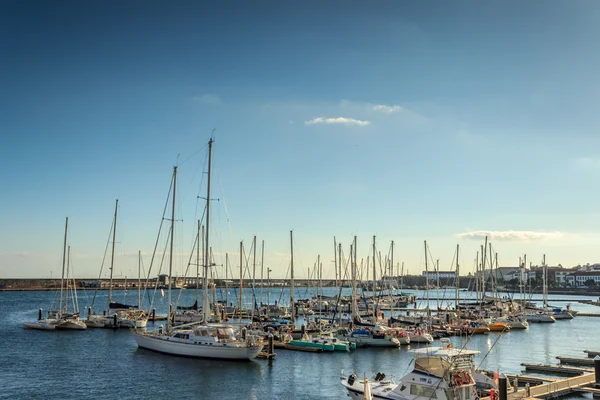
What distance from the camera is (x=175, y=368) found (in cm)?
4672

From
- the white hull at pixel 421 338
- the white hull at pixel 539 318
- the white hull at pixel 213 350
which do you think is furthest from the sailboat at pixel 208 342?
the white hull at pixel 539 318

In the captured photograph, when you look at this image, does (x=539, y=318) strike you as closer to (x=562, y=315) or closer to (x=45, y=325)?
(x=562, y=315)

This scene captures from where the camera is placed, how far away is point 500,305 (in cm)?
10631

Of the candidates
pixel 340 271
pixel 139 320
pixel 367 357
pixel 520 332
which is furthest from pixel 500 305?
pixel 139 320

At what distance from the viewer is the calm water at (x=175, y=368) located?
128ft

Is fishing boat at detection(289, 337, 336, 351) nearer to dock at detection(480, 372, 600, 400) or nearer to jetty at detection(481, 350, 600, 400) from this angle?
jetty at detection(481, 350, 600, 400)

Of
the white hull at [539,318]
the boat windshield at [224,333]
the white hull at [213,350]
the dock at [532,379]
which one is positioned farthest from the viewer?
the white hull at [539,318]

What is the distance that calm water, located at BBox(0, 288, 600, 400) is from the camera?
38913 millimetres

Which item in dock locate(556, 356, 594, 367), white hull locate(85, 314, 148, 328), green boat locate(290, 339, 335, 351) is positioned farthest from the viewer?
white hull locate(85, 314, 148, 328)

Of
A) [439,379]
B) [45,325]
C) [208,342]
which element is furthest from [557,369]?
[45,325]

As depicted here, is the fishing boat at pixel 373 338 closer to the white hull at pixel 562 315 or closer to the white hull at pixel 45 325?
the white hull at pixel 45 325

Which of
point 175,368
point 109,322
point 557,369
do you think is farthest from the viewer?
point 109,322

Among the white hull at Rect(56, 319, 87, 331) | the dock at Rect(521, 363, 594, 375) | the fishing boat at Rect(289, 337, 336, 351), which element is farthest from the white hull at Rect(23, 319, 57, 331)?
the dock at Rect(521, 363, 594, 375)

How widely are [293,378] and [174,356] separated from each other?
535 inches
